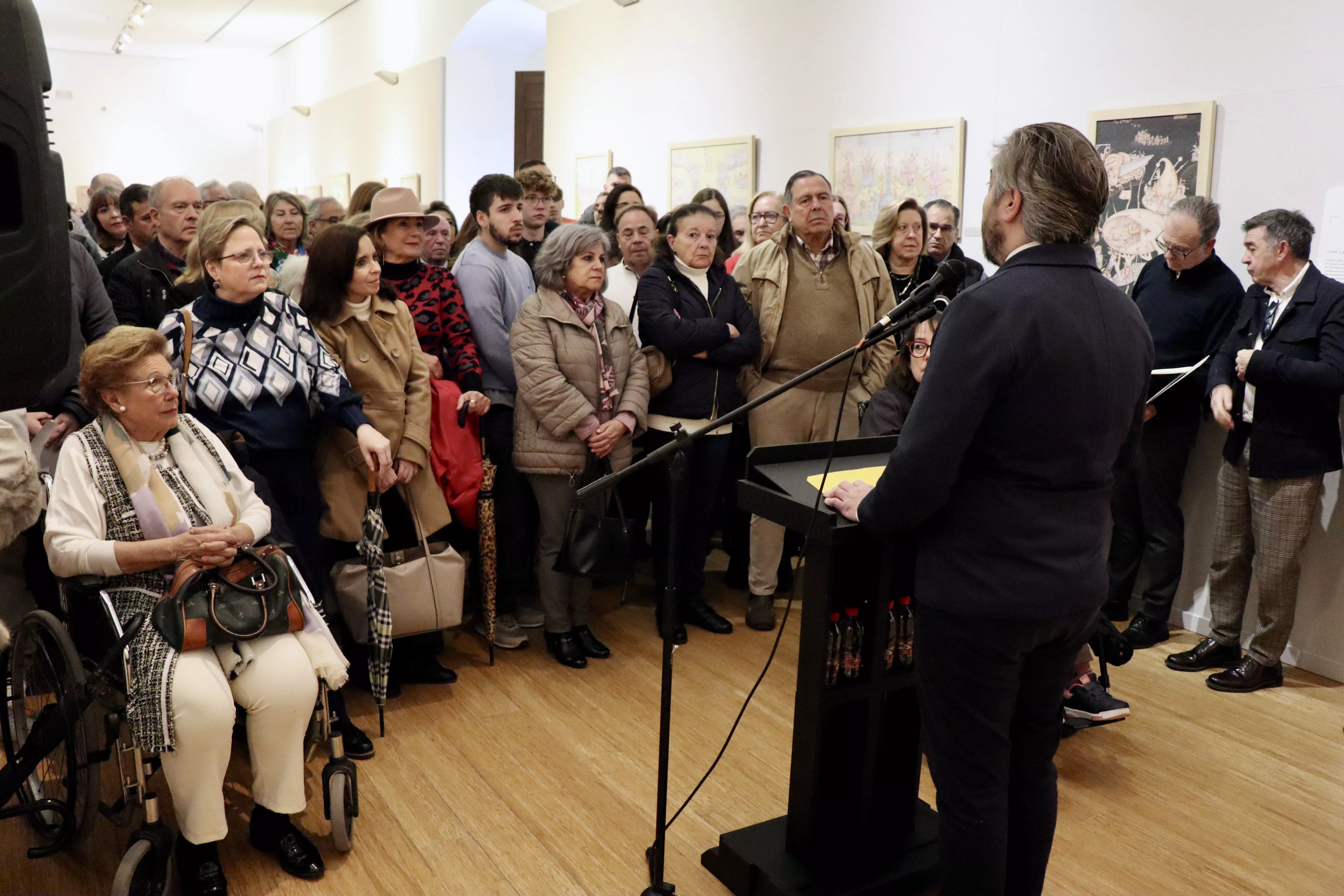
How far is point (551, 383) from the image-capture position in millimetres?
3859

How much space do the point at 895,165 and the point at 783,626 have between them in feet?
12.8

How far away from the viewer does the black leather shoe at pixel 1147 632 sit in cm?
435

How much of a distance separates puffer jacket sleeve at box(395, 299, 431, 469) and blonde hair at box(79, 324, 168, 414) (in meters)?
1.02

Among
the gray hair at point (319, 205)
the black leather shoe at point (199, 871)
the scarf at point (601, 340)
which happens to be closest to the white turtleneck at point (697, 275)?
the scarf at point (601, 340)

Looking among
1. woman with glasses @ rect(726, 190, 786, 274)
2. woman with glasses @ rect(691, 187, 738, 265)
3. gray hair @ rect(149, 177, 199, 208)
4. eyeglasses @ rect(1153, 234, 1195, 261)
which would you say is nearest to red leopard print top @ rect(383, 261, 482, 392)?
gray hair @ rect(149, 177, 199, 208)

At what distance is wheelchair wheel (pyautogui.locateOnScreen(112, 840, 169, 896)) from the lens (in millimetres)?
2289

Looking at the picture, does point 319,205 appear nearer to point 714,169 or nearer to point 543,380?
point 714,169

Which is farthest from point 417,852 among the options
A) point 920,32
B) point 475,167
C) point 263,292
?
point 475,167

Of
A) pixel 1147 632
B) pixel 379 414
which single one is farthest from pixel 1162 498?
pixel 379 414

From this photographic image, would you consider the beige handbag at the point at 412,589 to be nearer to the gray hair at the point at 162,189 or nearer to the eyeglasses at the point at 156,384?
the eyeglasses at the point at 156,384

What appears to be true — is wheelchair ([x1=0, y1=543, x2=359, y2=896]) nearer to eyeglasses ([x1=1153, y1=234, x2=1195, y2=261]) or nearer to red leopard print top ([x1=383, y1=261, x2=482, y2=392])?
red leopard print top ([x1=383, y1=261, x2=482, y2=392])

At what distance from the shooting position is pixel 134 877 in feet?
7.72

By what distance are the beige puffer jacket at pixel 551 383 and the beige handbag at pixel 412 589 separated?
540mm

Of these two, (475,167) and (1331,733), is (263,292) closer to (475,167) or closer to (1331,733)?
(1331,733)
